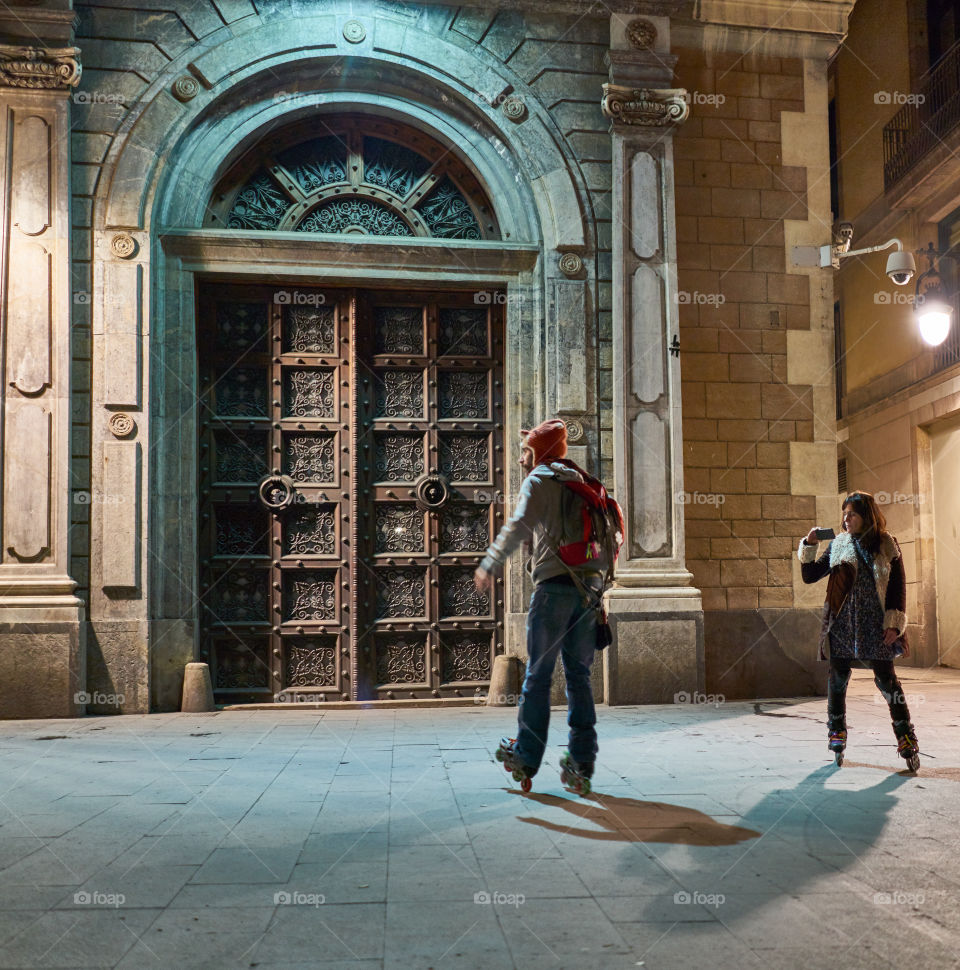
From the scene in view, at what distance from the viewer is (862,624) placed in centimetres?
582

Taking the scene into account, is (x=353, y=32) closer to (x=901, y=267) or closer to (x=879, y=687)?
(x=901, y=267)

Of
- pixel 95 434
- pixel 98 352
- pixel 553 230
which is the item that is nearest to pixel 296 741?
pixel 95 434

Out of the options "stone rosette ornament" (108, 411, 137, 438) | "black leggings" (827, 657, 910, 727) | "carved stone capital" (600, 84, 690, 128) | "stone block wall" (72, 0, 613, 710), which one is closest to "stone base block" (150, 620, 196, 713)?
"stone block wall" (72, 0, 613, 710)

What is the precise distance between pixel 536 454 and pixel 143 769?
301 cm

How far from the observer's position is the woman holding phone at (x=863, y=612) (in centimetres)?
572

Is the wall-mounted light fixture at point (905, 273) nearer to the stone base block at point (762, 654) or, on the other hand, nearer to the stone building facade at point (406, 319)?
the stone building facade at point (406, 319)

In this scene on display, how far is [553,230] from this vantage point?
31.7 ft

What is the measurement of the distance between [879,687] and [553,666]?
2.21 metres

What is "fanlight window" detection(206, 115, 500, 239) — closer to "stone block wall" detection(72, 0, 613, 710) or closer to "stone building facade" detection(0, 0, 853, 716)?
"stone building facade" detection(0, 0, 853, 716)

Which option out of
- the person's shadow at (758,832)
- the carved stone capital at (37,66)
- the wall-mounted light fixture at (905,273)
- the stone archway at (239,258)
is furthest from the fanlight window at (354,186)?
the person's shadow at (758,832)

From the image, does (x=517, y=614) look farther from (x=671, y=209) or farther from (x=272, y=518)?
(x=671, y=209)

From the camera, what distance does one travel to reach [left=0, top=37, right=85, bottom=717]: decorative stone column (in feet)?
27.5

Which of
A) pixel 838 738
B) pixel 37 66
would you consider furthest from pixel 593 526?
pixel 37 66

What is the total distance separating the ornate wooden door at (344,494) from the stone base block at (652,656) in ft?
4.14
